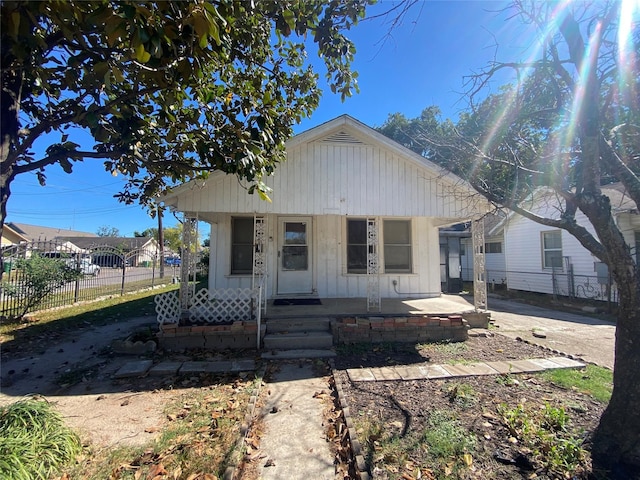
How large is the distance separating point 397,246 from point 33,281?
9.95 m

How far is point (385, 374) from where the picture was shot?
450 centimetres

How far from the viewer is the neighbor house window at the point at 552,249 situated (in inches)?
496

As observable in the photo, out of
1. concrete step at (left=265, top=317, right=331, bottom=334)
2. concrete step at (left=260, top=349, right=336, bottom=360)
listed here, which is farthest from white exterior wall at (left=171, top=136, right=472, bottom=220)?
concrete step at (left=260, top=349, right=336, bottom=360)

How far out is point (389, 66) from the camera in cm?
405

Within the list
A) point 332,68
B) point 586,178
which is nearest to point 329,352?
point 586,178

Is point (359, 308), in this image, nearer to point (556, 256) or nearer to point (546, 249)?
point (556, 256)

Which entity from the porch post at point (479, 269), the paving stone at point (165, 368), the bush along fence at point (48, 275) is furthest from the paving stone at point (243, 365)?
the bush along fence at point (48, 275)

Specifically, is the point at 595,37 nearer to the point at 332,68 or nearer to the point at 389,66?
the point at 389,66

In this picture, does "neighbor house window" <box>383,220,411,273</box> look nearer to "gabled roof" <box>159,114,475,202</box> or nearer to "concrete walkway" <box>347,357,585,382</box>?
"gabled roof" <box>159,114,475,202</box>

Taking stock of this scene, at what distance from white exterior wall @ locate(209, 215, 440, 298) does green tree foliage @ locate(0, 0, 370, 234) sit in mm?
2613

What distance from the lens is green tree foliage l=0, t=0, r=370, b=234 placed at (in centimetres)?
219

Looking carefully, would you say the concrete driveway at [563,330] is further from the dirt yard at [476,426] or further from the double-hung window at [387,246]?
the double-hung window at [387,246]

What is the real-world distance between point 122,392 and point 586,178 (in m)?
5.88

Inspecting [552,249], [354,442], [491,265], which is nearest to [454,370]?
[354,442]
